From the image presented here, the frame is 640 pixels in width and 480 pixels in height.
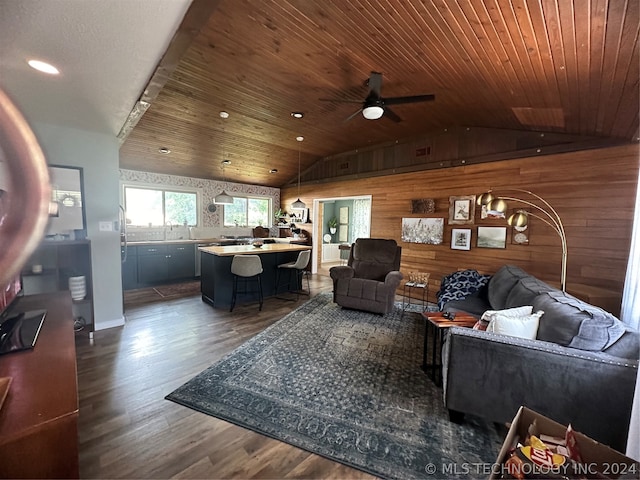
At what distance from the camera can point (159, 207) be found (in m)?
6.15

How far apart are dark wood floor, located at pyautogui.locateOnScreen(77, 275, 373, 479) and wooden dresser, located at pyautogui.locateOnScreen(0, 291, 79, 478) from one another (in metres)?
0.76

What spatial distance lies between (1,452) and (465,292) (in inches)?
159

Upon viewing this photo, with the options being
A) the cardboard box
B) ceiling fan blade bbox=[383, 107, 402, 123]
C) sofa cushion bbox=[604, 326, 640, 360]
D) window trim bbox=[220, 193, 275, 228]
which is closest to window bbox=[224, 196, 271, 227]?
window trim bbox=[220, 193, 275, 228]

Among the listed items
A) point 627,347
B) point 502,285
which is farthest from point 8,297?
point 502,285

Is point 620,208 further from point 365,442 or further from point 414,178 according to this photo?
point 365,442

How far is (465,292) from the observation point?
3658mm

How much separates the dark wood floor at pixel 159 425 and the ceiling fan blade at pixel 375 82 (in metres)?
2.99

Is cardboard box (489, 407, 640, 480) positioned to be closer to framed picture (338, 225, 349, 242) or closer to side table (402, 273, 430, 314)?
side table (402, 273, 430, 314)

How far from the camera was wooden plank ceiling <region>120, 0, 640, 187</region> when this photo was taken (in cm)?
182

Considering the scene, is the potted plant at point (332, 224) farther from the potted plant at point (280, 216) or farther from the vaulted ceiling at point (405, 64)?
the vaulted ceiling at point (405, 64)

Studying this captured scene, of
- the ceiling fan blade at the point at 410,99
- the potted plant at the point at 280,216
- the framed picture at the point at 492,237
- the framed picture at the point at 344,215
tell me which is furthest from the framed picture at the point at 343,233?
the ceiling fan blade at the point at 410,99

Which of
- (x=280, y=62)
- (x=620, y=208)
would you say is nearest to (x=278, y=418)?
(x=280, y=62)

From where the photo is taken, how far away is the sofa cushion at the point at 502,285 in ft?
9.80

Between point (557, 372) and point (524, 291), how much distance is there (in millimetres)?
1141
